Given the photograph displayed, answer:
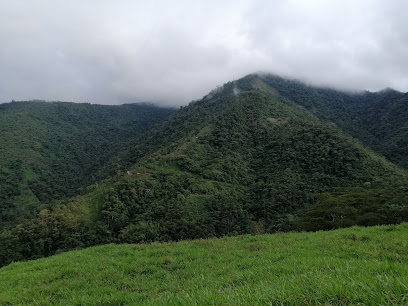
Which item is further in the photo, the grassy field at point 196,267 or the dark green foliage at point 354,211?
the dark green foliage at point 354,211

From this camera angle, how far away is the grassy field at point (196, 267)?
5.42 meters

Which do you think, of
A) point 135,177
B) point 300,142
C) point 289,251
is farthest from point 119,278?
point 300,142

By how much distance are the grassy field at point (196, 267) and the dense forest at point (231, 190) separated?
13472 mm

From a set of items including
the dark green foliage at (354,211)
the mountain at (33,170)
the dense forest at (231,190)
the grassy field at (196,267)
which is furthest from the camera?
the mountain at (33,170)

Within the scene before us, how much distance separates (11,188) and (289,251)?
14571 cm

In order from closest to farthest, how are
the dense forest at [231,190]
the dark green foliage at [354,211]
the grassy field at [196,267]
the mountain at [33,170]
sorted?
the grassy field at [196,267], the dark green foliage at [354,211], the dense forest at [231,190], the mountain at [33,170]

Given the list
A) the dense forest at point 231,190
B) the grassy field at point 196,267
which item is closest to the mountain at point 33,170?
the dense forest at point 231,190

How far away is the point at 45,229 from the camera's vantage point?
55.4 meters

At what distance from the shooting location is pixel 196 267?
7977 millimetres

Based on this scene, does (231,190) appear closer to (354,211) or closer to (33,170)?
(354,211)

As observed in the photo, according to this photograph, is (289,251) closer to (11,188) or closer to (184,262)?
(184,262)

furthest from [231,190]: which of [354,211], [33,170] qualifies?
[33,170]

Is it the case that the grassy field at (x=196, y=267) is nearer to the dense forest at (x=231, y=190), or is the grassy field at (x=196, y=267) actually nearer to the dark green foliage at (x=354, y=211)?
the dark green foliage at (x=354, y=211)

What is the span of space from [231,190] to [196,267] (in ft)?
265
